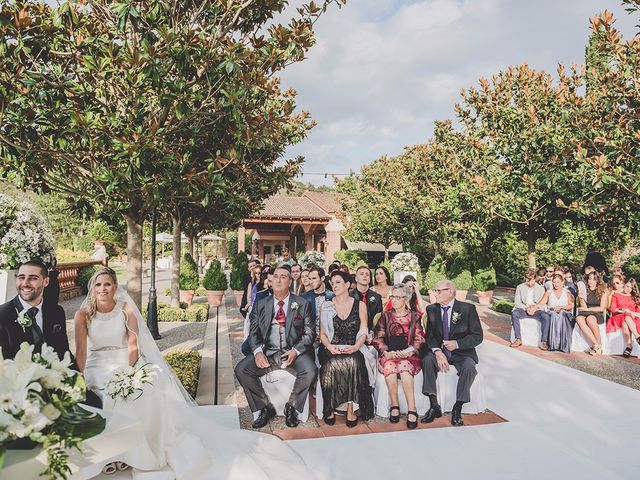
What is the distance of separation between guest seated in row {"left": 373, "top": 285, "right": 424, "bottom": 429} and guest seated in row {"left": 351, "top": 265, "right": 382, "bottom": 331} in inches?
38.5

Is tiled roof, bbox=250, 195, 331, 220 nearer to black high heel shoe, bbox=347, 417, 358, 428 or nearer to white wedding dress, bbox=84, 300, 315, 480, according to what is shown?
black high heel shoe, bbox=347, 417, 358, 428

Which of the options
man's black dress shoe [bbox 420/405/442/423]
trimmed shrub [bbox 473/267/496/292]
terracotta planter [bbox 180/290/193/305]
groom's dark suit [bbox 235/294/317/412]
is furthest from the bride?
trimmed shrub [bbox 473/267/496/292]

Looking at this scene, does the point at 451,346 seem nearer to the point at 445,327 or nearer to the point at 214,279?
the point at 445,327

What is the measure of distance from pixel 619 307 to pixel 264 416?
24.8 ft

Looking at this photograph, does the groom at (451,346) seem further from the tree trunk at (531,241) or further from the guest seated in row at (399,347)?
the tree trunk at (531,241)

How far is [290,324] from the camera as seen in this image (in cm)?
564

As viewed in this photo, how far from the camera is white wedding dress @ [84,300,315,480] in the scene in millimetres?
3361

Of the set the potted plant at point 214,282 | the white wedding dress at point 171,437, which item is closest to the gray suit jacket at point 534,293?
the white wedding dress at point 171,437

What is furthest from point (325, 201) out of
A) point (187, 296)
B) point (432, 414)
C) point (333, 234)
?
point (432, 414)

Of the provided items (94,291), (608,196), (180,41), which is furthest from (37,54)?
(608,196)

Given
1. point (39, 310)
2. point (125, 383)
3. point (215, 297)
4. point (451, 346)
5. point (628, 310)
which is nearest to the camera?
point (125, 383)

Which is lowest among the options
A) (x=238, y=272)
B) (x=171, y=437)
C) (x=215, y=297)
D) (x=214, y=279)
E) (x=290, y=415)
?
(x=290, y=415)

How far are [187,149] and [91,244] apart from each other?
39.5 metres

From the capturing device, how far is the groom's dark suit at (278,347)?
5.27 meters
